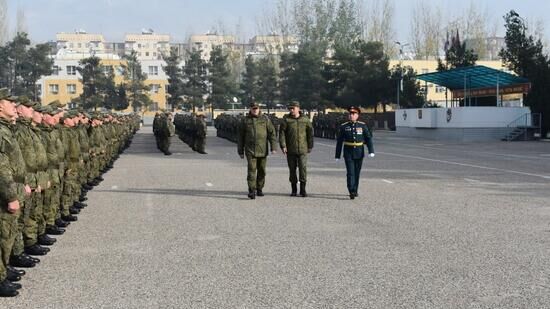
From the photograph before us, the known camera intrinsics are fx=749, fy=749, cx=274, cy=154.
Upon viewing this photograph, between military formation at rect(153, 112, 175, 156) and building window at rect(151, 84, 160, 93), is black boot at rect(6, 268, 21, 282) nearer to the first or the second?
military formation at rect(153, 112, 175, 156)

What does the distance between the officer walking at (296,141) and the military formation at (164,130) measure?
15855 millimetres

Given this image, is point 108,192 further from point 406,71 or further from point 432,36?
point 432,36

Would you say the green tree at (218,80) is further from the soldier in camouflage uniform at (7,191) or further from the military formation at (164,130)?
the soldier in camouflage uniform at (7,191)

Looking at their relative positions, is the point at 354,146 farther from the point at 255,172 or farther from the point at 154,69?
the point at 154,69

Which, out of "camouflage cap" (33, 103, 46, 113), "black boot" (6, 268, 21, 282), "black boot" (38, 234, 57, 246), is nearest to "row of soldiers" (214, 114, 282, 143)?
"camouflage cap" (33, 103, 46, 113)

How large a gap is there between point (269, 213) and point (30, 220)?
391cm

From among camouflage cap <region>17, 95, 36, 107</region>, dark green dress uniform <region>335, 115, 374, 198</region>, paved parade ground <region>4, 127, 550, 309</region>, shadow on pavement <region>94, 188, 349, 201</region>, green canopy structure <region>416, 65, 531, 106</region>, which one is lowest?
paved parade ground <region>4, 127, 550, 309</region>

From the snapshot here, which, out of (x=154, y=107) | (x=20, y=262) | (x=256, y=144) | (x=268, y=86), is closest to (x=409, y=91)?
(x=268, y=86)

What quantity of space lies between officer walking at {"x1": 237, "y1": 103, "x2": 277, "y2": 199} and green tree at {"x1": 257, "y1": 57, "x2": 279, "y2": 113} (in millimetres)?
71602

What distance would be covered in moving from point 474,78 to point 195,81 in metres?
52.4

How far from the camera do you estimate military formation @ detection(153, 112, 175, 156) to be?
94.6 ft

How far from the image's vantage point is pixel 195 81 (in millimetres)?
90250

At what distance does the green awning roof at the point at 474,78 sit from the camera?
127ft

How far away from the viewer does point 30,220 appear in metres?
7.94
